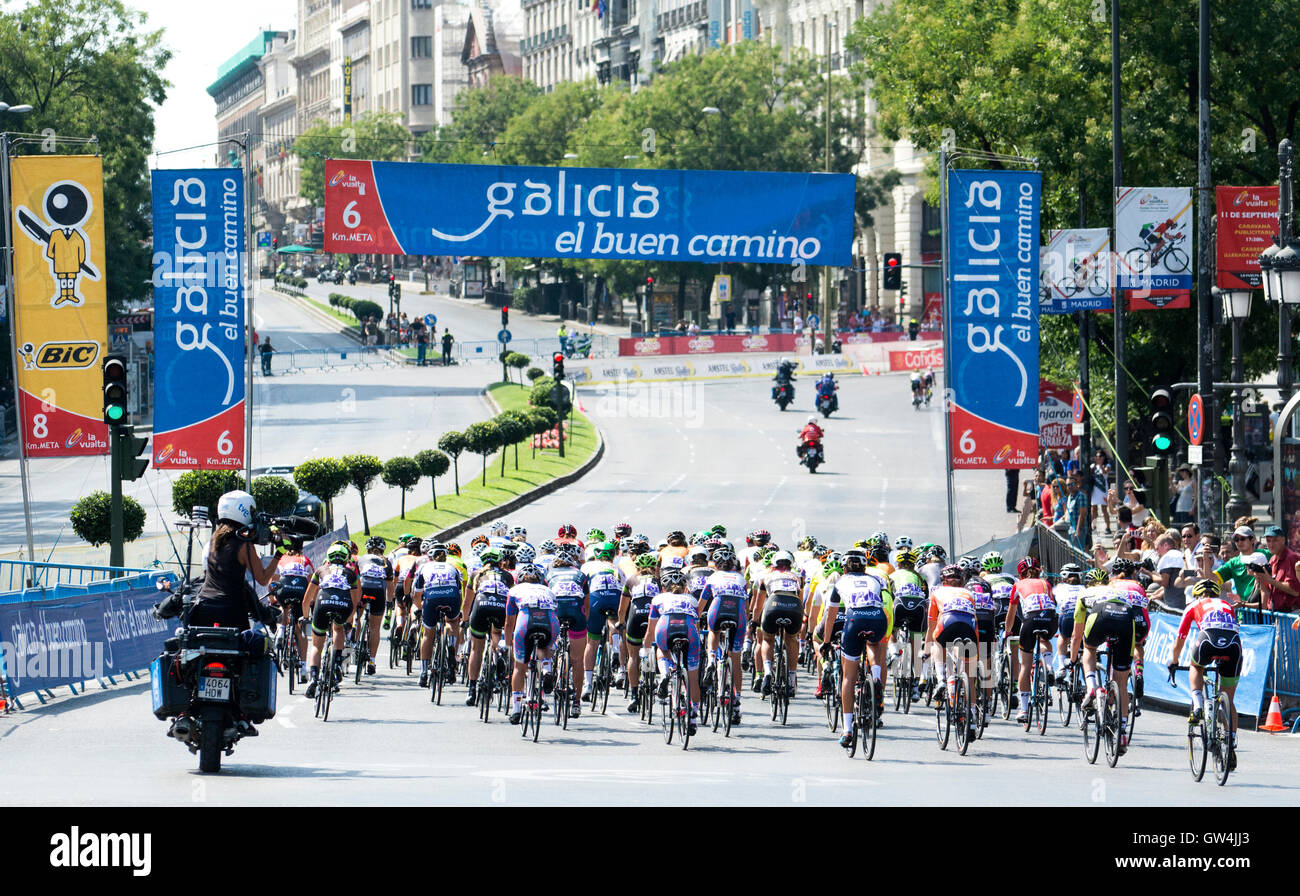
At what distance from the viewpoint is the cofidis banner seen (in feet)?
79.5

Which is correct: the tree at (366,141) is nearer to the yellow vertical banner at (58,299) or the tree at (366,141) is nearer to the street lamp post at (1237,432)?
the yellow vertical banner at (58,299)

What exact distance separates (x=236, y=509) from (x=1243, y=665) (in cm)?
1105

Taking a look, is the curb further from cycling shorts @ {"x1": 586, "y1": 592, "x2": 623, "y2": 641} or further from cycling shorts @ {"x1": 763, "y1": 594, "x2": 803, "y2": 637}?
cycling shorts @ {"x1": 763, "y1": 594, "x2": 803, "y2": 637}

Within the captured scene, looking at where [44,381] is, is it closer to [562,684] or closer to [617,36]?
[562,684]

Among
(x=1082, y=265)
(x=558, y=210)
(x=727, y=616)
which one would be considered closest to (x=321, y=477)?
(x=558, y=210)

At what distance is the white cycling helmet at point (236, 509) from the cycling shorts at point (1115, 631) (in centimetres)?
725

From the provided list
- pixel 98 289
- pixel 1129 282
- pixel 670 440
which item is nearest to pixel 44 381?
pixel 98 289

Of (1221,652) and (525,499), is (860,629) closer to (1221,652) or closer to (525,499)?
(1221,652)

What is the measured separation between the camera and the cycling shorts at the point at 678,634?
16562 mm

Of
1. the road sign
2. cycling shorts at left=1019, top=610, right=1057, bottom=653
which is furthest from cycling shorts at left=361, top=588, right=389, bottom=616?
the road sign

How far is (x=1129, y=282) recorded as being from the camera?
92.3ft

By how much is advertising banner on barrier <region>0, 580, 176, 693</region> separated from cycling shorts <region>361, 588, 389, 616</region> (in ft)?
8.89

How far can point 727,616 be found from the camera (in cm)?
1739

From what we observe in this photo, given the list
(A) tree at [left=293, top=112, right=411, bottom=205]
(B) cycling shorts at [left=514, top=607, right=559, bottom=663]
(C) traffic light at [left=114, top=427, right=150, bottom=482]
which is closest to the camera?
(B) cycling shorts at [left=514, top=607, right=559, bottom=663]
